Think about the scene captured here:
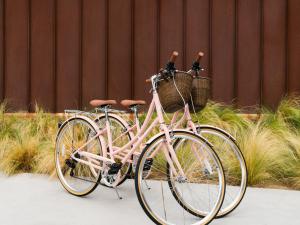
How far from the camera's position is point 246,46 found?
8.16m

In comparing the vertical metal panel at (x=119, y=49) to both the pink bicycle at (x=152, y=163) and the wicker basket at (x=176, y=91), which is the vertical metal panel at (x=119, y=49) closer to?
the pink bicycle at (x=152, y=163)

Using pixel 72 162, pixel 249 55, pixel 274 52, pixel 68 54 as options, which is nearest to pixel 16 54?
pixel 68 54

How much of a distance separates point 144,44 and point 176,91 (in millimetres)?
4238

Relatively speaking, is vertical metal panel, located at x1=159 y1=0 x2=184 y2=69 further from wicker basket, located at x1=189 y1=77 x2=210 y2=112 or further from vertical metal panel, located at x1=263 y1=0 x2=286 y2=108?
wicker basket, located at x1=189 y1=77 x2=210 y2=112

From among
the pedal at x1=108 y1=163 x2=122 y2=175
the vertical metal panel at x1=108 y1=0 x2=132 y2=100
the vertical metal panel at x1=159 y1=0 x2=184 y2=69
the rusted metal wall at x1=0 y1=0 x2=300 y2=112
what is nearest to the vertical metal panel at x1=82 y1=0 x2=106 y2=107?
the rusted metal wall at x1=0 y1=0 x2=300 y2=112

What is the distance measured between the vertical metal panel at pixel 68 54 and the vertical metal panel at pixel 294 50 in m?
3.25

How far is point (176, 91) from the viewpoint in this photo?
4.43m

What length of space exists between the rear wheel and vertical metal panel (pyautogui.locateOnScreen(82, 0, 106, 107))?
2.52 metres

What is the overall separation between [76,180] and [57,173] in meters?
0.21

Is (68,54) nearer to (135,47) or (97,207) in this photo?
(135,47)

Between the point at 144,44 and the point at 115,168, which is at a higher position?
the point at 144,44

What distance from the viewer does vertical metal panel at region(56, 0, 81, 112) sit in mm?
8891

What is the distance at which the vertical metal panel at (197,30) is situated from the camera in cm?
832

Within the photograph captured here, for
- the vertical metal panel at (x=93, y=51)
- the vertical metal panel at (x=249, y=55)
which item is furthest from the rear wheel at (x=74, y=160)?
the vertical metal panel at (x=249, y=55)
